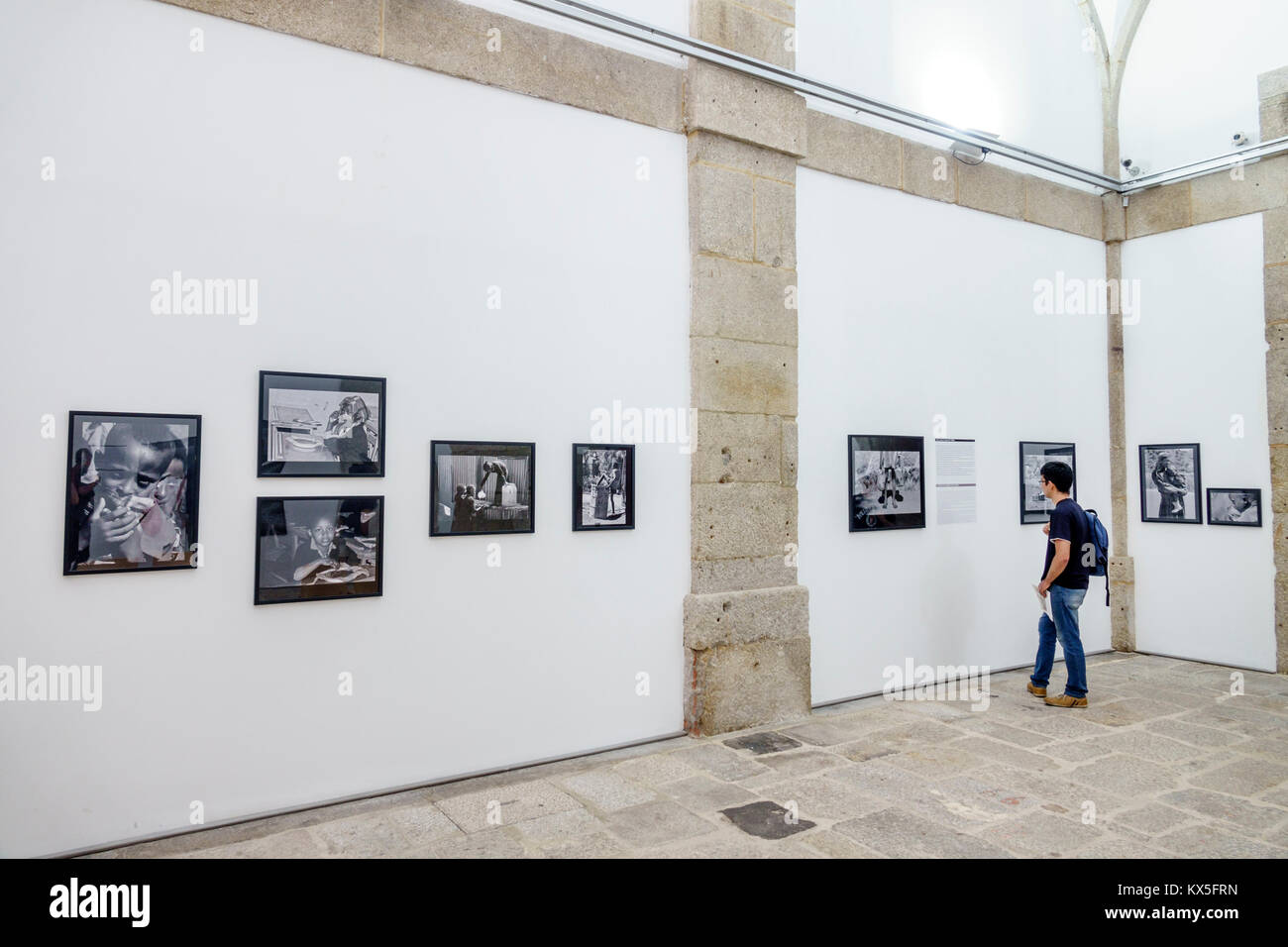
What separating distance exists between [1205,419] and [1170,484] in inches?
26.4

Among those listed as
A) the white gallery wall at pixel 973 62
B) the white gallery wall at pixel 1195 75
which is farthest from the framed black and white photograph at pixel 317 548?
the white gallery wall at pixel 1195 75

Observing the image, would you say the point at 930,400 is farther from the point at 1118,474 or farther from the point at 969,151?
the point at 1118,474

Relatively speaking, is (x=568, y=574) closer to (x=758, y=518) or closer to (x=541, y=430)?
(x=541, y=430)

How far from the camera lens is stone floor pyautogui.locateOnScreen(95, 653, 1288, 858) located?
3.61 metres

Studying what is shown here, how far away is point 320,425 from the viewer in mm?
4059

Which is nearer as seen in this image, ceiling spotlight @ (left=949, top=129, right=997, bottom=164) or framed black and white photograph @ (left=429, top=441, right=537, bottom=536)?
framed black and white photograph @ (left=429, top=441, right=537, bottom=536)

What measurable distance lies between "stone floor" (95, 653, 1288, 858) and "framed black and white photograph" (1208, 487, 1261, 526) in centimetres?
216

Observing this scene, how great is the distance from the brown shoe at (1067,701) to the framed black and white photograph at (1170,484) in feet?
9.10

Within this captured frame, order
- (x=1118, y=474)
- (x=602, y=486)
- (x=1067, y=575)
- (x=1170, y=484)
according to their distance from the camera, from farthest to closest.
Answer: (x=1118, y=474), (x=1170, y=484), (x=1067, y=575), (x=602, y=486)

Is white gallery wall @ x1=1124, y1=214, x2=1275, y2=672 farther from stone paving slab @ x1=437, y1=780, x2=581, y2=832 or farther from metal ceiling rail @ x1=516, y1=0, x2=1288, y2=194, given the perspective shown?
stone paving slab @ x1=437, y1=780, x2=581, y2=832
